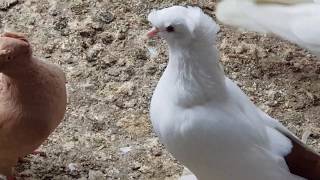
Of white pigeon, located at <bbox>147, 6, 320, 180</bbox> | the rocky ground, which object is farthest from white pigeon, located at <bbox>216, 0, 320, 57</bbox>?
white pigeon, located at <bbox>147, 6, 320, 180</bbox>

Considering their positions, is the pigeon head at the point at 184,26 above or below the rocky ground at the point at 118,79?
above

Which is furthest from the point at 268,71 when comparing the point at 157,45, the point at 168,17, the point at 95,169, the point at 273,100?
the point at 168,17

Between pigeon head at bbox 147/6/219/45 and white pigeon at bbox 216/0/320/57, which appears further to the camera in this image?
white pigeon at bbox 216/0/320/57

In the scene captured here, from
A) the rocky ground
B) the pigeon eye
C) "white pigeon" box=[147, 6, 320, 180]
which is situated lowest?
the rocky ground

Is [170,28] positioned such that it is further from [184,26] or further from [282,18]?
[282,18]

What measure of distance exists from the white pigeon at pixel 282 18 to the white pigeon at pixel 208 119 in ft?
1.14

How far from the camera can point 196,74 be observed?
1.31 meters

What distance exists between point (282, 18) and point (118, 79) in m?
0.46

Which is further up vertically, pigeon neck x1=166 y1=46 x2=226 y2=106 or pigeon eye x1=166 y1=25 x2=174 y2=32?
pigeon eye x1=166 y1=25 x2=174 y2=32

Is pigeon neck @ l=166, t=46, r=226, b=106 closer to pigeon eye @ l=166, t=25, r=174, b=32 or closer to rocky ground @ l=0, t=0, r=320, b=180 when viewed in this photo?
pigeon eye @ l=166, t=25, r=174, b=32

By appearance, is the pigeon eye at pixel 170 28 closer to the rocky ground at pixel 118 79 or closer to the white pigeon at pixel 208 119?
the white pigeon at pixel 208 119

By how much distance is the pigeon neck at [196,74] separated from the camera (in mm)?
1293

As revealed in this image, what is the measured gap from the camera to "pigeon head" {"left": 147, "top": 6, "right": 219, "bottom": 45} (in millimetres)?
1267

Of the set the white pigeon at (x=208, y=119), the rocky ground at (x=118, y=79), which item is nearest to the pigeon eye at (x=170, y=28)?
the white pigeon at (x=208, y=119)
